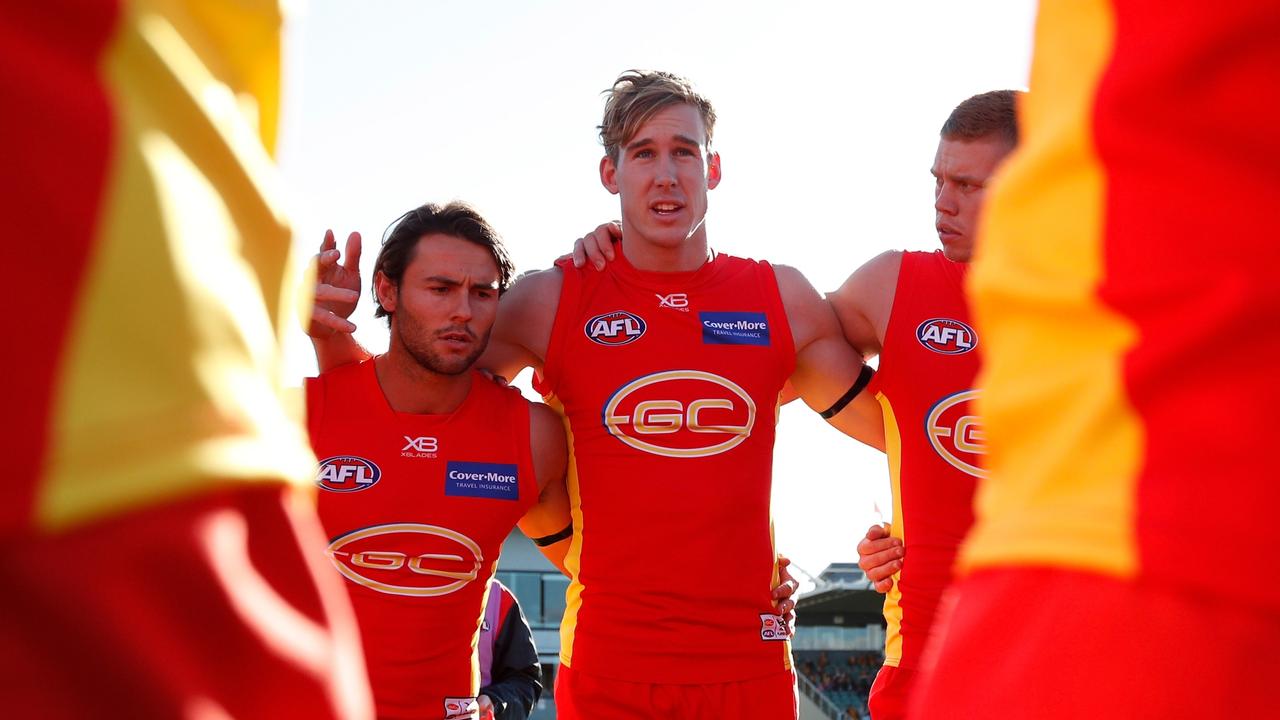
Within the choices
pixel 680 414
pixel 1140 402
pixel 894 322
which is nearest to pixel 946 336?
pixel 894 322

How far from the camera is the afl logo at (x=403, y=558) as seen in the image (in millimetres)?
4645

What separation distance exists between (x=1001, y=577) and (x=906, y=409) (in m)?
3.88

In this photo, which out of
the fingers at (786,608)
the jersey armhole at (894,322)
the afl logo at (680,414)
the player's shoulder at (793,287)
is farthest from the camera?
the player's shoulder at (793,287)

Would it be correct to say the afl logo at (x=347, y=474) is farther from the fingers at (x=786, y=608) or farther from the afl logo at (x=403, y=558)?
the fingers at (x=786, y=608)

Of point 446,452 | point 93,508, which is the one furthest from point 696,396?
point 93,508

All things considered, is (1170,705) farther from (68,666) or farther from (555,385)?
(555,385)

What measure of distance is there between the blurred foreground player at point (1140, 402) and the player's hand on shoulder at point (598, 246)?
168 inches

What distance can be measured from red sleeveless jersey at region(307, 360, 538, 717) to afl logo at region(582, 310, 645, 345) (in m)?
0.49

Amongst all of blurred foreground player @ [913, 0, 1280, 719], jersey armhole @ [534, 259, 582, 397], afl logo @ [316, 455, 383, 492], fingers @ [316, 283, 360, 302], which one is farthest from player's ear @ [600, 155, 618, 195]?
blurred foreground player @ [913, 0, 1280, 719]

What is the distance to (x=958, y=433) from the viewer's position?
4.62m

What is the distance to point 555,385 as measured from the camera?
16.4 ft

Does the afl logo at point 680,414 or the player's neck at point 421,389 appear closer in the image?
the afl logo at point 680,414

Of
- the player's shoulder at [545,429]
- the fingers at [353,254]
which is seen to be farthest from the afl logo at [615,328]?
the fingers at [353,254]

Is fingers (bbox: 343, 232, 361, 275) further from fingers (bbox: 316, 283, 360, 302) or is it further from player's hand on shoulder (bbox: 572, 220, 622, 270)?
player's hand on shoulder (bbox: 572, 220, 622, 270)
